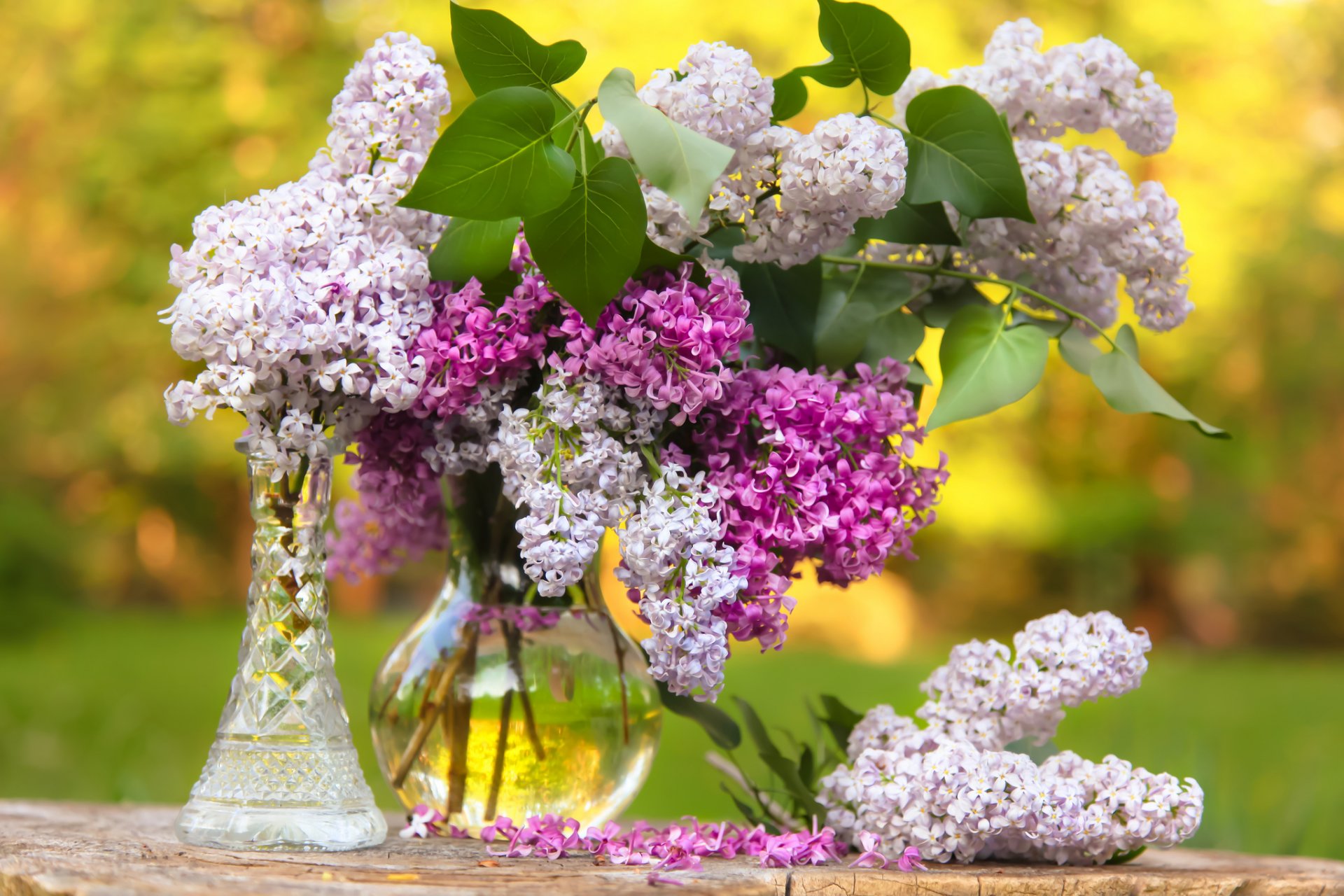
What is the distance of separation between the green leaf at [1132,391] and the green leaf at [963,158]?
18 cm

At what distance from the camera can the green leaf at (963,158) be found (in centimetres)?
125

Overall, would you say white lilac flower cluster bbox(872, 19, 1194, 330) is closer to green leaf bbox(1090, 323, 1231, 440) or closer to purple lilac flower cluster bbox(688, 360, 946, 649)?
green leaf bbox(1090, 323, 1231, 440)

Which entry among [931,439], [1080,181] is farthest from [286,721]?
[931,439]

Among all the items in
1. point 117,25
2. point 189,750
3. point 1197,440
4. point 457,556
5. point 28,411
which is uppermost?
point 117,25

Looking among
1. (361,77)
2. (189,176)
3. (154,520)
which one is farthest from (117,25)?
(154,520)

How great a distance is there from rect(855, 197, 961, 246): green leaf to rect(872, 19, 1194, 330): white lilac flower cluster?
0.07m

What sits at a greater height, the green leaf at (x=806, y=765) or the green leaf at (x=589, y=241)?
the green leaf at (x=589, y=241)

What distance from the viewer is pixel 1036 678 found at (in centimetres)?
127

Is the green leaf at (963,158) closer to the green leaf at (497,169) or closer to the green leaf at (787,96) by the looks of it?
the green leaf at (787,96)

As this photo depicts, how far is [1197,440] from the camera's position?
8.42 meters

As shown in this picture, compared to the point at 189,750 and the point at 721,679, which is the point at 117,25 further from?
the point at 721,679

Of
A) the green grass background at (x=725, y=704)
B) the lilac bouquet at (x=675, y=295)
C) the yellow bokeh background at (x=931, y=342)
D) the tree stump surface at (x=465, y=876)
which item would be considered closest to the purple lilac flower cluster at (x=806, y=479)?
the lilac bouquet at (x=675, y=295)

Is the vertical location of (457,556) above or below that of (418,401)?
below

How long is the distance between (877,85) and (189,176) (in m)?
4.90
